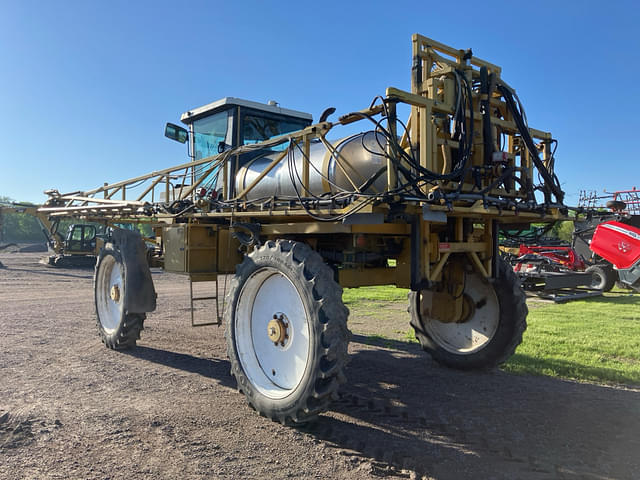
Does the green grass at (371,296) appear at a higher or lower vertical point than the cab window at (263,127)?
lower

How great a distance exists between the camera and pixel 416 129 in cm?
401

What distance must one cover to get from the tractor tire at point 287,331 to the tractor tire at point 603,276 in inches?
481

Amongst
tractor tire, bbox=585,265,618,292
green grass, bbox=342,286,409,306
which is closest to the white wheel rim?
green grass, bbox=342,286,409,306

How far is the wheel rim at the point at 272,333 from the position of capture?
4094 mm

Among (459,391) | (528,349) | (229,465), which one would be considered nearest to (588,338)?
(528,349)

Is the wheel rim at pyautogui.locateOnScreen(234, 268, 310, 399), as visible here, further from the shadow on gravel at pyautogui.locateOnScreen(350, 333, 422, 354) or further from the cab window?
the cab window

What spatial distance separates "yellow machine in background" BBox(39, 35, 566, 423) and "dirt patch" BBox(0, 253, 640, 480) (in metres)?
0.38

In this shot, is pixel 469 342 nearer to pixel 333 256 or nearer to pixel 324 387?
pixel 333 256

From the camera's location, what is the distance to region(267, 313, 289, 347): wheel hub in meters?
4.21

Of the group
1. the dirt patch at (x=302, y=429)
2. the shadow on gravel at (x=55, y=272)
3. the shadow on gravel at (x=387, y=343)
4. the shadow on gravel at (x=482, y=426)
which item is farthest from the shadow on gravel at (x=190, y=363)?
the shadow on gravel at (x=55, y=272)

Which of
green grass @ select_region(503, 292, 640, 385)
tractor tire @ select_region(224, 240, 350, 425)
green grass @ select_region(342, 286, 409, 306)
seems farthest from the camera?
green grass @ select_region(342, 286, 409, 306)

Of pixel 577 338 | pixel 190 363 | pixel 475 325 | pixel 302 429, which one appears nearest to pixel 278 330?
pixel 302 429

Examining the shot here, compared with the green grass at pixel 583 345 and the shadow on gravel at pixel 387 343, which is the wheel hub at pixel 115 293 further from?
the green grass at pixel 583 345

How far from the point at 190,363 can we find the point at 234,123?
304 centimetres
